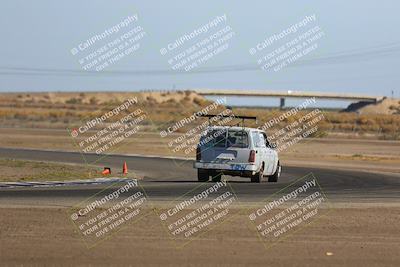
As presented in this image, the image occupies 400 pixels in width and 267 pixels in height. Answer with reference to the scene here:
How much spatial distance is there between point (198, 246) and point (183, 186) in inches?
455

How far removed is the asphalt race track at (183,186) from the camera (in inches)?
859

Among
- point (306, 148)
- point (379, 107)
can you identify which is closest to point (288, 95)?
point (379, 107)

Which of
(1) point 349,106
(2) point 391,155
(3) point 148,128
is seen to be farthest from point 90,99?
(2) point 391,155

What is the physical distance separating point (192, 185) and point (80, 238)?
1167cm

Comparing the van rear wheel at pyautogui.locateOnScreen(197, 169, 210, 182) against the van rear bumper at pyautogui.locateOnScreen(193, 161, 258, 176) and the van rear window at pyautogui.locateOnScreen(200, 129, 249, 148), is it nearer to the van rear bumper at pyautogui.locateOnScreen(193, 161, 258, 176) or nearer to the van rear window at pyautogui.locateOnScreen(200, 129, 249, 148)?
the van rear bumper at pyautogui.locateOnScreen(193, 161, 258, 176)

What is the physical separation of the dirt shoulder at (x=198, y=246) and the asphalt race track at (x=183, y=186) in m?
4.39

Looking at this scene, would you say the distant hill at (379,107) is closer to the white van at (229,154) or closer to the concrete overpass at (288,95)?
the concrete overpass at (288,95)

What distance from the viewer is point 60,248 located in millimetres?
13719

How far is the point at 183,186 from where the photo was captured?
25812 mm

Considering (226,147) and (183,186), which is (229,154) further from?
(183,186)

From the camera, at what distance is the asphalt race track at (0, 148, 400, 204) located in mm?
21812

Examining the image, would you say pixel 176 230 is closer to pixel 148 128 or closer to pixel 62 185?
pixel 62 185

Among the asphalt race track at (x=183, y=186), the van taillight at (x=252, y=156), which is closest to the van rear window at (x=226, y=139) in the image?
the van taillight at (x=252, y=156)

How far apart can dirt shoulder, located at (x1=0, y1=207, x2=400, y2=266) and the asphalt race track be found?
4392 millimetres
